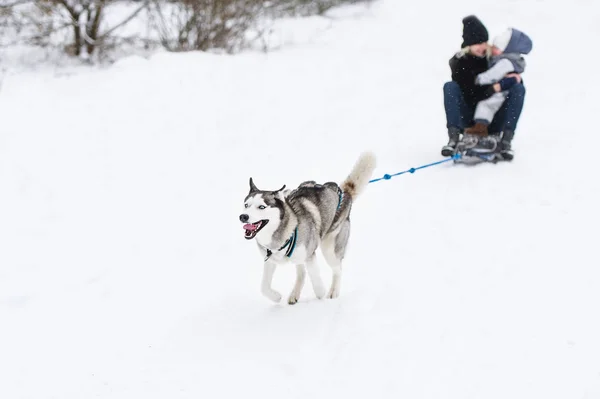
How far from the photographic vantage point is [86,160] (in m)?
6.20

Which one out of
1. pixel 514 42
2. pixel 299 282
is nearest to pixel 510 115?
pixel 514 42

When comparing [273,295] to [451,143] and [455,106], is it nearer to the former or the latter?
[451,143]

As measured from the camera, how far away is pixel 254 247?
509 centimetres

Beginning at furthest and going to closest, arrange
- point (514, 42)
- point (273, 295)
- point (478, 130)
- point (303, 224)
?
point (478, 130), point (514, 42), point (273, 295), point (303, 224)

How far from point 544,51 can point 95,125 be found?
752 centimetres

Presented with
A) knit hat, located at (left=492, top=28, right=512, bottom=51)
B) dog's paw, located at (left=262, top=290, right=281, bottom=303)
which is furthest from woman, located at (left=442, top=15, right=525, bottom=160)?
dog's paw, located at (left=262, top=290, right=281, bottom=303)

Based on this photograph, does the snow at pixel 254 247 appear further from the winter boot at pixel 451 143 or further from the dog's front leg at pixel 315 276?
the winter boot at pixel 451 143

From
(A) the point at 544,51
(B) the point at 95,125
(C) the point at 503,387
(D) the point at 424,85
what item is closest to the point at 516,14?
(A) the point at 544,51

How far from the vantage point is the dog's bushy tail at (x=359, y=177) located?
4.29m

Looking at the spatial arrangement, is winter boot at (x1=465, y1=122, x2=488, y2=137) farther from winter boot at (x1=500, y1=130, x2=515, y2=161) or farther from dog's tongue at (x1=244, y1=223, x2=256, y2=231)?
dog's tongue at (x1=244, y1=223, x2=256, y2=231)

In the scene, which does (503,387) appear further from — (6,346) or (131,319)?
(6,346)

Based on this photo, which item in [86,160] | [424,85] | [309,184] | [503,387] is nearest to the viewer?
[503,387]

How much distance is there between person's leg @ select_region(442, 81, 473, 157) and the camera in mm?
6070

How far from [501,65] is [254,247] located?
3.02m
